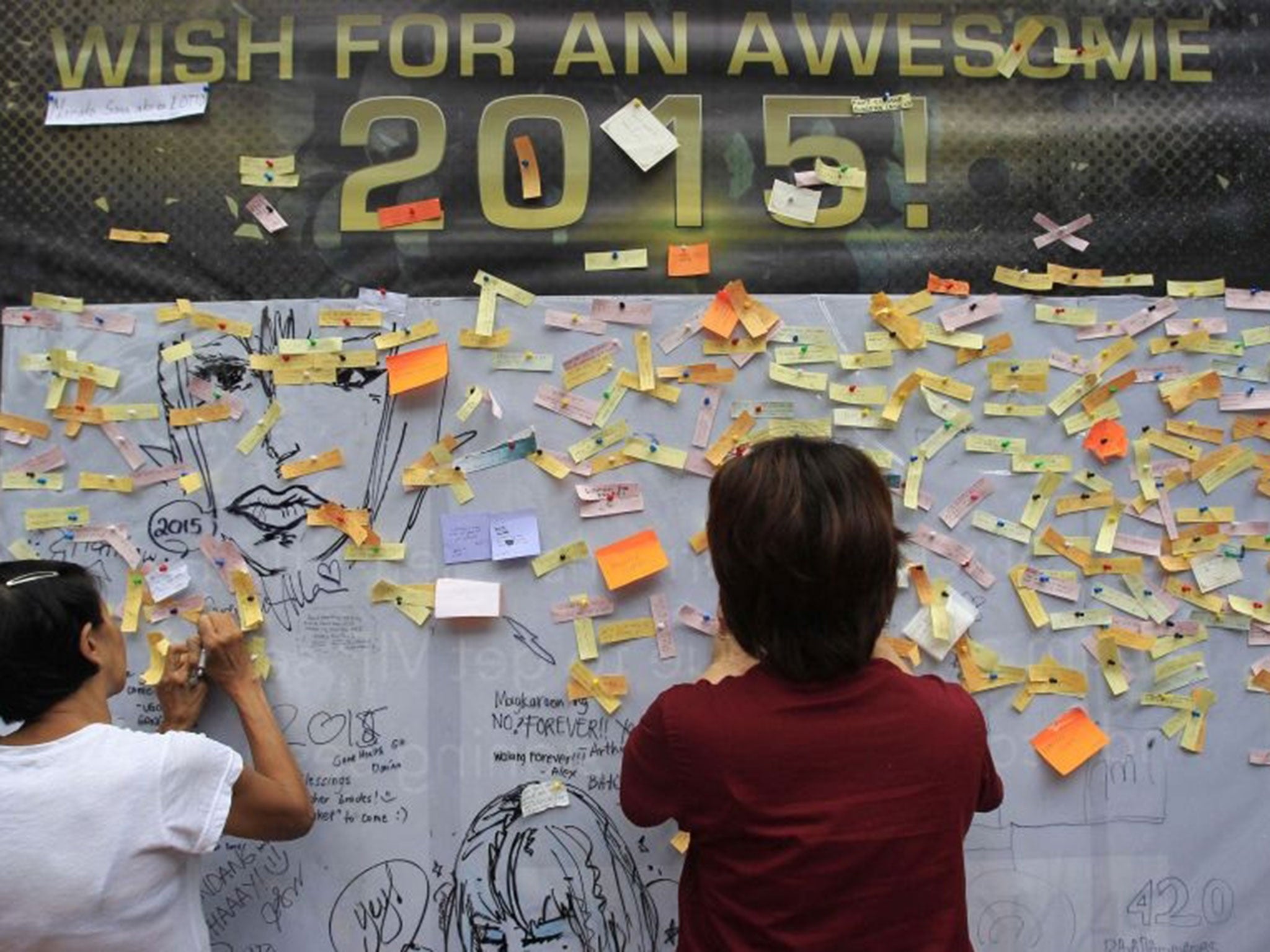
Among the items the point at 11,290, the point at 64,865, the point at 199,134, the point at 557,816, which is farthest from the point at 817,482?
the point at 11,290

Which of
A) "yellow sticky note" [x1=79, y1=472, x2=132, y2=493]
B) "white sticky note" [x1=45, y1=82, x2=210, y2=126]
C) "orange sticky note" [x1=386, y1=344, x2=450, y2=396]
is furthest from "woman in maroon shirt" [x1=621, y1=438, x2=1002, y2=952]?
"white sticky note" [x1=45, y1=82, x2=210, y2=126]

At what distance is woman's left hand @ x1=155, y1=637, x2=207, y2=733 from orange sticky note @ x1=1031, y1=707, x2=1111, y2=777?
65.5 inches

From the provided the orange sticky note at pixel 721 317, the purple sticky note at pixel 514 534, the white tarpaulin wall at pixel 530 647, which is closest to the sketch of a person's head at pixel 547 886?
the white tarpaulin wall at pixel 530 647

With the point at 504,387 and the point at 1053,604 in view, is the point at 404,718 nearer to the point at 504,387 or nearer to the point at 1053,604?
the point at 504,387

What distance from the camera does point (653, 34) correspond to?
Result: 81.4 inches

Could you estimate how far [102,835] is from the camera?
1.43m

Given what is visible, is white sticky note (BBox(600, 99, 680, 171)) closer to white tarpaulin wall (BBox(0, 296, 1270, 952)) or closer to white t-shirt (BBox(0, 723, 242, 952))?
white tarpaulin wall (BBox(0, 296, 1270, 952))

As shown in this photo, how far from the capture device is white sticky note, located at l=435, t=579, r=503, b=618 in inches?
78.4

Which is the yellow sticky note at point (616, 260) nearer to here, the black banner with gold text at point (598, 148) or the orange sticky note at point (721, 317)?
the black banner with gold text at point (598, 148)

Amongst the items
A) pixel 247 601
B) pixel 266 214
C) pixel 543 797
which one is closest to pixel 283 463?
pixel 247 601

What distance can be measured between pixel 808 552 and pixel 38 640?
1128mm

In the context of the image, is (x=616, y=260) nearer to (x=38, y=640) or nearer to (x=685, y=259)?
(x=685, y=259)

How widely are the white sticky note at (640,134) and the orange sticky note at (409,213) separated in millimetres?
379

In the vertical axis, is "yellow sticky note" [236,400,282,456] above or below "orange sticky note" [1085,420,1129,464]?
above
